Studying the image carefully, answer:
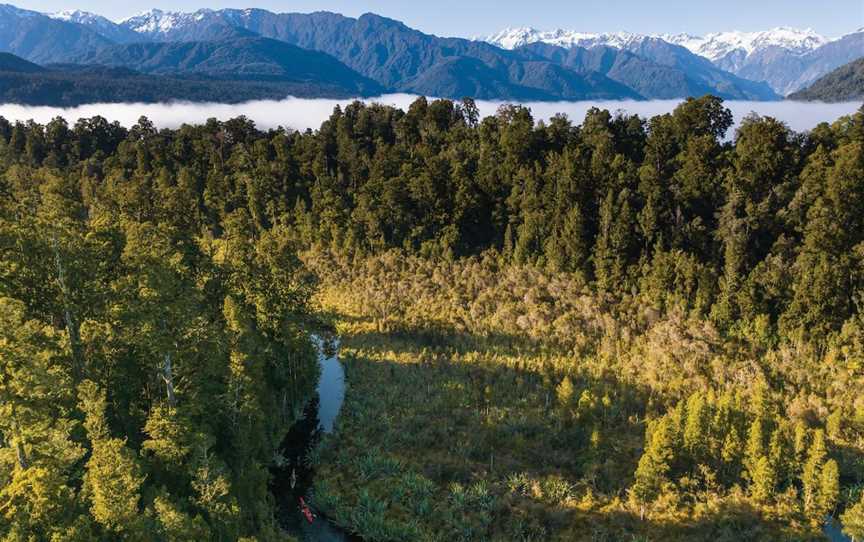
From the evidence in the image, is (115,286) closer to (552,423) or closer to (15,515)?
(15,515)

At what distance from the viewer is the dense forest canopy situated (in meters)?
23.7

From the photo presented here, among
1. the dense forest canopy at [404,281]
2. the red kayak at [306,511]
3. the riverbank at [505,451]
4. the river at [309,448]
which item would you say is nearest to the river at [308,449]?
the river at [309,448]

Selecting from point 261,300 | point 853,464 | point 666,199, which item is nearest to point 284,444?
point 261,300

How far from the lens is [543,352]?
49.2 metres

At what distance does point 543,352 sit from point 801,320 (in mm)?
21051

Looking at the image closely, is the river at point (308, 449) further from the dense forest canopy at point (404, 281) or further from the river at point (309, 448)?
the dense forest canopy at point (404, 281)

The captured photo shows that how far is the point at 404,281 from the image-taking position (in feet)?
211

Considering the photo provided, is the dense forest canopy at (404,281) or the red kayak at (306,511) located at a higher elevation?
the dense forest canopy at (404,281)

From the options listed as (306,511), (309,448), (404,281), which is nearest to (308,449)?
(309,448)

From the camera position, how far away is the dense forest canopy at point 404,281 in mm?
23734

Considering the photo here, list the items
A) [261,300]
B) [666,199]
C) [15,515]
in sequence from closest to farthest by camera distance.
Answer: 1. [15,515]
2. [261,300]
3. [666,199]

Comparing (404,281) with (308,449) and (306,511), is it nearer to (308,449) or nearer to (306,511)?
(308,449)

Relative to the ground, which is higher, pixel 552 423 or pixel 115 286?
pixel 115 286

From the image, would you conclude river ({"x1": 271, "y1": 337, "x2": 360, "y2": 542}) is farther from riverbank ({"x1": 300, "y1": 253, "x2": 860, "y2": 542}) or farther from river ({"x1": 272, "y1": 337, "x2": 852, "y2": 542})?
riverbank ({"x1": 300, "y1": 253, "x2": 860, "y2": 542})
